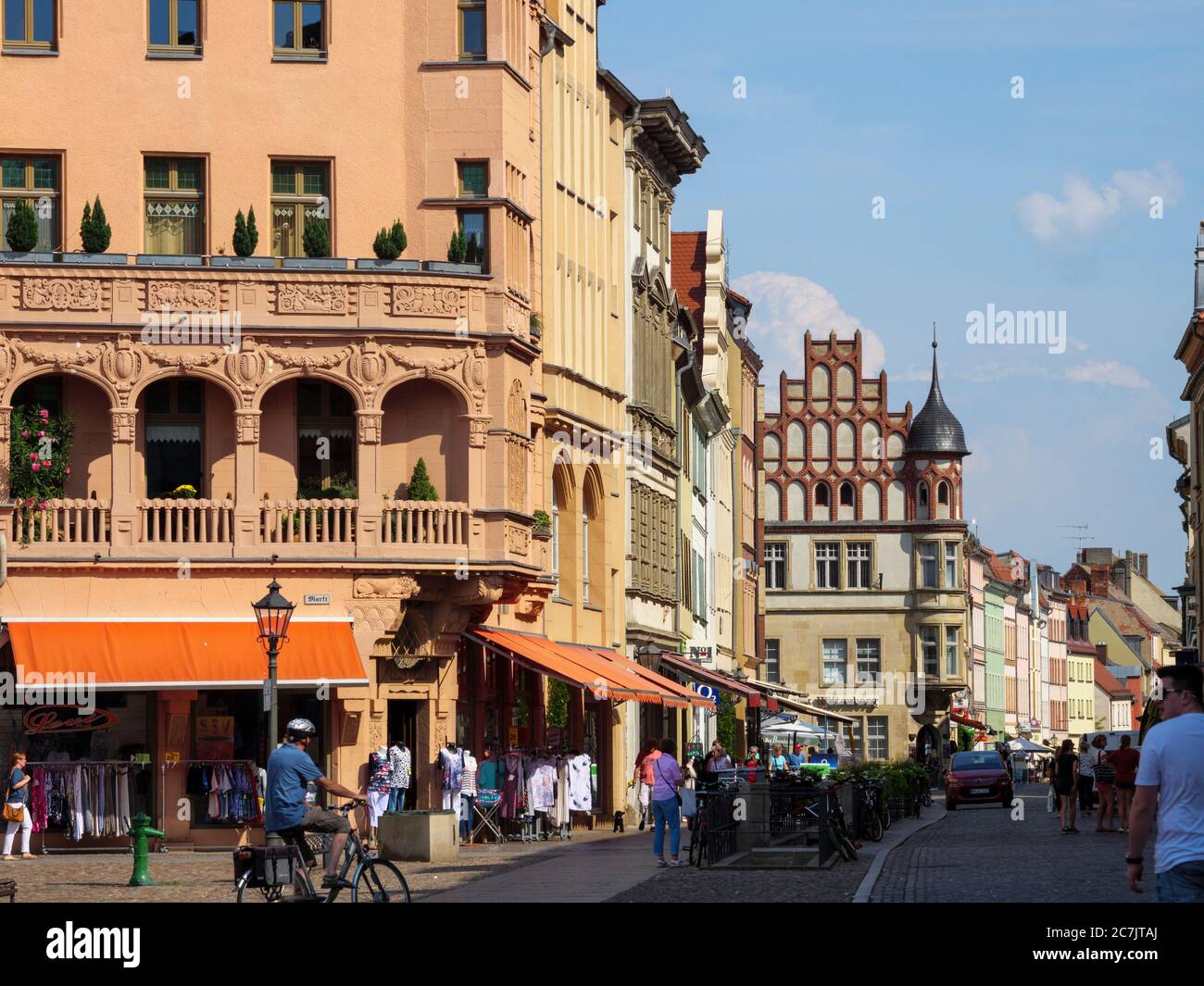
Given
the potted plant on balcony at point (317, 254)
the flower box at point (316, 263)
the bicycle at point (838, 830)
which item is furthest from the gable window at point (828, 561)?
the bicycle at point (838, 830)

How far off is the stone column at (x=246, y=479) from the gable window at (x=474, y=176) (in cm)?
548

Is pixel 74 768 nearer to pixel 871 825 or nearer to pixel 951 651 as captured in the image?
pixel 871 825

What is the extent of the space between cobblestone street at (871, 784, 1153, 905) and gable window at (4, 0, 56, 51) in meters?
18.8

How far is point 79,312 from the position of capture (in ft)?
119

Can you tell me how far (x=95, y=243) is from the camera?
3644cm

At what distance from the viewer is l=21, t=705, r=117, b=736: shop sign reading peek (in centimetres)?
3497

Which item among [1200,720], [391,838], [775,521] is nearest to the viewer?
[1200,720]

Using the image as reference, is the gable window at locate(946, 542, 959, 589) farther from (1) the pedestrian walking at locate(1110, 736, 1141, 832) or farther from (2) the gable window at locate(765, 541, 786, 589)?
→ (1) the pedestrian walking at locate(1110, 736, 1141, 832)

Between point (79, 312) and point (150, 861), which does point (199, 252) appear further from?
point (150, 861)

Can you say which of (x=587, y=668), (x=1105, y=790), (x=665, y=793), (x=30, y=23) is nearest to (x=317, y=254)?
(x=30, y=23)

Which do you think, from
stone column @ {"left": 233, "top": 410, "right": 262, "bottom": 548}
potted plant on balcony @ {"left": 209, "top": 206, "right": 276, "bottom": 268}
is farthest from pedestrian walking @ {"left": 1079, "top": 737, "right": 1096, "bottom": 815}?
potted plant on balcony @ {"left": 209, "top": 206, "right": 276, "bottom": 268}

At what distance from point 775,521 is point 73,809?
6606cm

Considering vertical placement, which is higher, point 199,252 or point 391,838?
point 199,252

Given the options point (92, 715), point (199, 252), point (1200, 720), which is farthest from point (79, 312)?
point (1200, 720)
